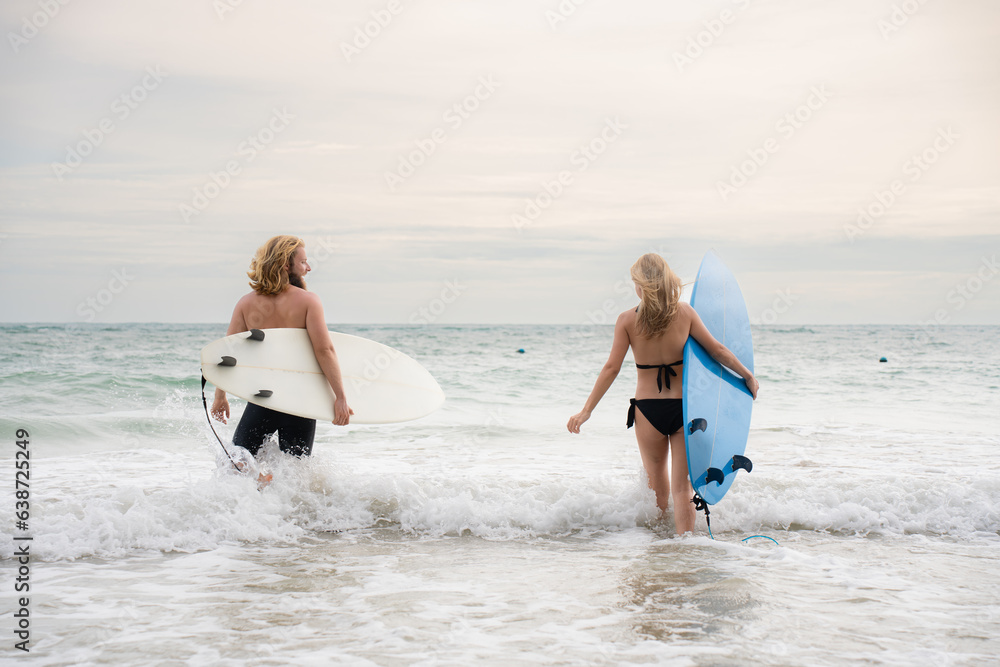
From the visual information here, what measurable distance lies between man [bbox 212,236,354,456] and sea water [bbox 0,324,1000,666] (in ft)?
0.74

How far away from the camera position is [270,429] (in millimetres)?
4254

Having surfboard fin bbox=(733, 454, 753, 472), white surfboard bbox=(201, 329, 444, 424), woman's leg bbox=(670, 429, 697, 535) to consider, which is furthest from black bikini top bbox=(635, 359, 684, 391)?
white surfboard bbox=(201, 329, 444, 424)

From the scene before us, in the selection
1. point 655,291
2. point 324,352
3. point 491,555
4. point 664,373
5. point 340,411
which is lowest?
point 491,555

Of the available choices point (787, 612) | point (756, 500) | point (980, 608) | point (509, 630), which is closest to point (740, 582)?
point (787, 612)

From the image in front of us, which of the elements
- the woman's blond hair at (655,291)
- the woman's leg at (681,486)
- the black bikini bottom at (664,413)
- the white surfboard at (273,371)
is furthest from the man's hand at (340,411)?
the woman's leg at (681,486)

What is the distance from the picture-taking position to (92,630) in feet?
9.21

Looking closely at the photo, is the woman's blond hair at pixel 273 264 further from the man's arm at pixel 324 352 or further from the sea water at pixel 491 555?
the sea water at pixel 491 555

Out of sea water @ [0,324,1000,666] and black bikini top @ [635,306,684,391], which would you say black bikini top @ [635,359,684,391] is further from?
sea water @ [0,324,1000,666]

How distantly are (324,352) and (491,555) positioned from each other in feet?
5.01

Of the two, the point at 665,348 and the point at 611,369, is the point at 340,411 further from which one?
the point at 665,348

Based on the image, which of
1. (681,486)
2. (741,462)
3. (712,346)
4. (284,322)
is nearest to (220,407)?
(284,322)

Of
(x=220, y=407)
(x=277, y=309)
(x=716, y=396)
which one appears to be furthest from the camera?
(x=220, y=407)

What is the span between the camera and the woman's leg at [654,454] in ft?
13.3

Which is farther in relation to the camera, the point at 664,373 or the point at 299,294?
the point at 299,294
